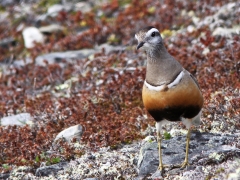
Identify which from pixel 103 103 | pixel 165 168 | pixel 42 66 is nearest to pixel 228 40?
pixel 103 103

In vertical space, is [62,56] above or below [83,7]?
below

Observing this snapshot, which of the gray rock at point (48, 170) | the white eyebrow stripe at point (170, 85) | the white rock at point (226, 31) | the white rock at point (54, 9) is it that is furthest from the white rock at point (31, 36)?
the white eyebrow stripe at point (170, 85)

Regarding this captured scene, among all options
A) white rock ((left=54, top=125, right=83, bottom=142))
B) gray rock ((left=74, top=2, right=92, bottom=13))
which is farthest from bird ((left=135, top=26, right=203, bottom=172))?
gray rock ((left=74, top=2, right=92, bottom=13))

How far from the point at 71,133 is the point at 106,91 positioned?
1.62m

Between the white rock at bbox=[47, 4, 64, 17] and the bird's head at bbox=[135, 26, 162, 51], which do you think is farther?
the white rock at bbox=[47, 4, 64, 17]

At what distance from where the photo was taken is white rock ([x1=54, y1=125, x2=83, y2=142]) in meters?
8.44

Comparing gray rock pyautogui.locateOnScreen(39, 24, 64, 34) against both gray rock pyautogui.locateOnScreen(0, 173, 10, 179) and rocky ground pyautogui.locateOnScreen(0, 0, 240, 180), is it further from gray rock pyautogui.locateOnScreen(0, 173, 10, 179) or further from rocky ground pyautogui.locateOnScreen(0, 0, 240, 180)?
gray rock pyautogui.locateOnScreen(0, 173, 10, 179)

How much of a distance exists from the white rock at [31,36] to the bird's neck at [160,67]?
791 cm

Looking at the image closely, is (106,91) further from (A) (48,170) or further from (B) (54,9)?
(B) (54,9)

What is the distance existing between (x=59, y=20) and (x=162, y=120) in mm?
8852

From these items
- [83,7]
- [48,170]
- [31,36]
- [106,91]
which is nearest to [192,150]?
[48,170]

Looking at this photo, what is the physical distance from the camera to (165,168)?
266 inches

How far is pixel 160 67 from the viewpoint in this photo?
6734 millimetres

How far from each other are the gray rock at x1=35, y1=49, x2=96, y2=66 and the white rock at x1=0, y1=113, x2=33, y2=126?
3.04 metres
